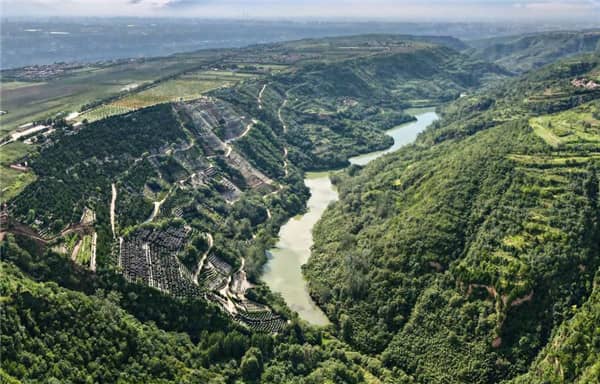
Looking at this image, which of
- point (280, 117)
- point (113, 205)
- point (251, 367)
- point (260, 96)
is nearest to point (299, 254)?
point (113, 205)

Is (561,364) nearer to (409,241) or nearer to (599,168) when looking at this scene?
(409,241)

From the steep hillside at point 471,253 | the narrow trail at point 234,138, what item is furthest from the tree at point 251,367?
the narrow trail at point 234,138

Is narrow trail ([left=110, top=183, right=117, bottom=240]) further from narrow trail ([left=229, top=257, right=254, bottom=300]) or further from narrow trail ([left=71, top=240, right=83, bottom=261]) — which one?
narrow trail ([left=229, top=257, right=254, bottom=300])

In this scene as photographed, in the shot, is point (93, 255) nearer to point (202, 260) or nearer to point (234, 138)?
point (202, 260)

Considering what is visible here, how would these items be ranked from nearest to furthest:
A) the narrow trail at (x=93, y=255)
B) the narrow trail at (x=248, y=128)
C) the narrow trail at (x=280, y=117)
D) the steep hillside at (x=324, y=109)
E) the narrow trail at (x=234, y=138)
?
1. the narrow trail at (x=93, y=255)
2. the narrow trail at (x=234, y=138)
3. the narrow trail at (x=248, y=128)
4. the steep hillside at (x=324, y=109)
5. the narrow trail at (x=280, y=117)

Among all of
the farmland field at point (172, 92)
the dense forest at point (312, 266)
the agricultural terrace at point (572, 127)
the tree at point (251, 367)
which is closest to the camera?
the dense forest at point (312, 266)

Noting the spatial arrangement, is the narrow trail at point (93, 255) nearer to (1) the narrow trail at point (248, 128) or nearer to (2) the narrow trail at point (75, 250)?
(2) the narrow trail at point (75, 250)

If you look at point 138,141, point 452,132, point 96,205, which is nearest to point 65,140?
point 138,141

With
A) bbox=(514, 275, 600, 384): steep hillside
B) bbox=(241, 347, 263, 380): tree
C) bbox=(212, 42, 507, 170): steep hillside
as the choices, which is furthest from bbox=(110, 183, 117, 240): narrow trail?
bbox=(514, 275, 600, 384): steep hillside
